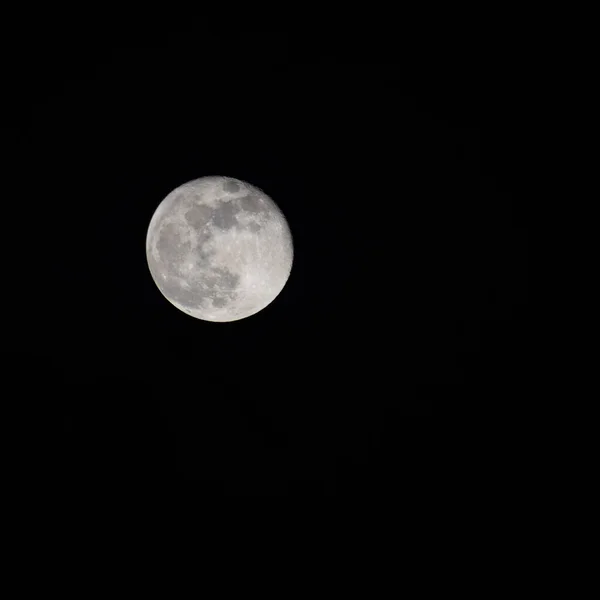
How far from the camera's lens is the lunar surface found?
3.21 metres

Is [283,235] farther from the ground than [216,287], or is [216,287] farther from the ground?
[283,235]

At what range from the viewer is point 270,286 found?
3.46 metres

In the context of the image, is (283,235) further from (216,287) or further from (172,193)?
(172,193)

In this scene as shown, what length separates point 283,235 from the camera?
3.56 m

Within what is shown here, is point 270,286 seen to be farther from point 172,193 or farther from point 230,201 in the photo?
point 172,193

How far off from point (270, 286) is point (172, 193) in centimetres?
108

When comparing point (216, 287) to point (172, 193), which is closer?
point (216, 287)

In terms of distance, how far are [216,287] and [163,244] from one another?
522 mm

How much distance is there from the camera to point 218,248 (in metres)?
3.19

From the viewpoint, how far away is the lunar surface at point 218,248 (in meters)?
3.21

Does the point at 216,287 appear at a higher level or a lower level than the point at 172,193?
lower

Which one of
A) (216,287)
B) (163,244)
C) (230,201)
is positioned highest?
(230,201)

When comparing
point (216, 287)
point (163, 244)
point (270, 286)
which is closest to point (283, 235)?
point (270, 286)

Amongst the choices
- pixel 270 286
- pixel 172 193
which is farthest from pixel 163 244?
pixel 270 286
